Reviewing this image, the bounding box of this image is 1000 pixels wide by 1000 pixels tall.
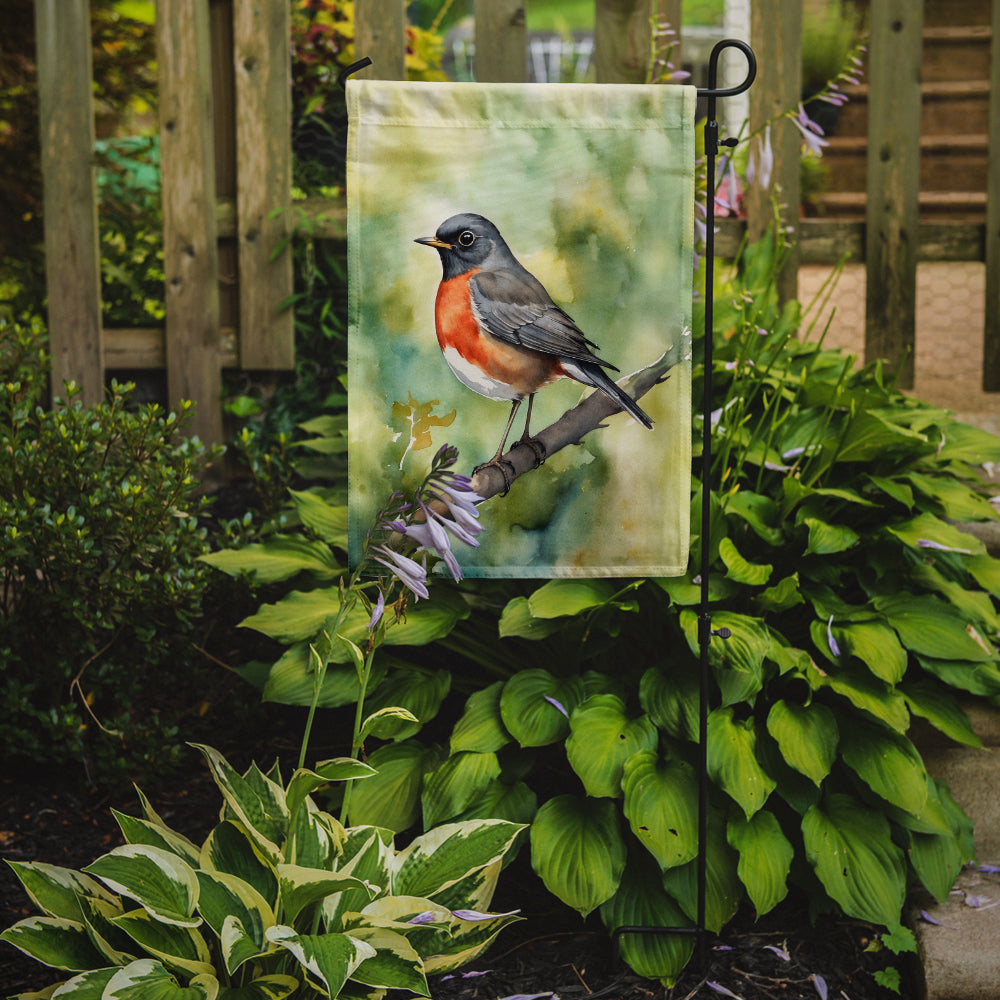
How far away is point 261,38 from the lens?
3.23 meters

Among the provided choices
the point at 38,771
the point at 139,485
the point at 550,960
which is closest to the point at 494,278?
the point at 139,485

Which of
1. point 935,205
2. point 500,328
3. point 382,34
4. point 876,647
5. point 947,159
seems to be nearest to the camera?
point 500,328

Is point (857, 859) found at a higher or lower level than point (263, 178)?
lower

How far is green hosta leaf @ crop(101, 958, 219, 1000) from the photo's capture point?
1451 mm

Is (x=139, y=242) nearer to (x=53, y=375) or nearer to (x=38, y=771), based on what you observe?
(x=53, y=375)

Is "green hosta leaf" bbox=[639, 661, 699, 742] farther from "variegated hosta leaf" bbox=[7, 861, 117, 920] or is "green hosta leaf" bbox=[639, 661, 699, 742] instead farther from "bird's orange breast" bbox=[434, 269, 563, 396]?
"variegated hosta leaf" bbox=[7, 861, 117, 920]

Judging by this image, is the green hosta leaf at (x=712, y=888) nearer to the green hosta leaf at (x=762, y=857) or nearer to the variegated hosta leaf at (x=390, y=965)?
the green hosta leaf at (x=762, y=857)

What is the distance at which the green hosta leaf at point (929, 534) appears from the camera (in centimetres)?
221

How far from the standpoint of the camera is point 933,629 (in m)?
2.18

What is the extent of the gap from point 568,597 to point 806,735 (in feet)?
1.76

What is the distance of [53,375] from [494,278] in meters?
2.10

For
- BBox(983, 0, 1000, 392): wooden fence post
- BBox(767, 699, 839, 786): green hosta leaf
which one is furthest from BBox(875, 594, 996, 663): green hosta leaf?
BBox(983, 0, 1000, 392): wooden fence post

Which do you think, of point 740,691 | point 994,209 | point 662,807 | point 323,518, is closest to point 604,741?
point 662,807

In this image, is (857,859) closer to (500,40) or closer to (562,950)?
(562,950)
